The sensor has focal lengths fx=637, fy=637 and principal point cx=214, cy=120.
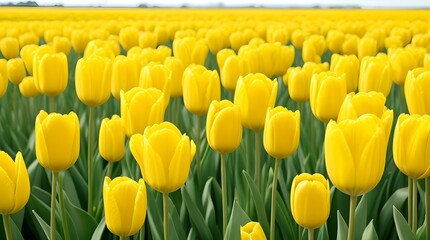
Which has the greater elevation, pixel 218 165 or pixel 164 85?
pixel 164 85

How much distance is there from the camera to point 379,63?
3.14m

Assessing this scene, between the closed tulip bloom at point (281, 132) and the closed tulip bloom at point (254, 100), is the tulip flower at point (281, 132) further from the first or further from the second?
the closed tulip bloom at point (254, 100)

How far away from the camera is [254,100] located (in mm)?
2361

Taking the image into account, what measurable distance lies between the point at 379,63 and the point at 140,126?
4.62 feet

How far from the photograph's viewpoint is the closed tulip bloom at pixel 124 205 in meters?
1.65

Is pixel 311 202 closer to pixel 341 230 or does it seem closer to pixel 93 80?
pixel 341 230

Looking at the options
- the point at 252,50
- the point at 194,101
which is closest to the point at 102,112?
the point at 252,50

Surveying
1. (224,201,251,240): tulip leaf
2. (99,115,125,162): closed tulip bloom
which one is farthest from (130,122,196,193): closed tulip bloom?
(99,115,125,162): closed tulip bloom

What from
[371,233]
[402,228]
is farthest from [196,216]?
[402,228]

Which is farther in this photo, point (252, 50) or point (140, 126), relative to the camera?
point (252, 50)

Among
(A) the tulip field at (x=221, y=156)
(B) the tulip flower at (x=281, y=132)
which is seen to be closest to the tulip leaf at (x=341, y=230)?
(A) the tulip field at (x=221, y=156)

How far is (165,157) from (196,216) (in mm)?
796

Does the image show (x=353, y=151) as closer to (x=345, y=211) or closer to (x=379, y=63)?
(x=345, y=211)

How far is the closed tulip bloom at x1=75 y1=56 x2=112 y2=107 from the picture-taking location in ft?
9.09
